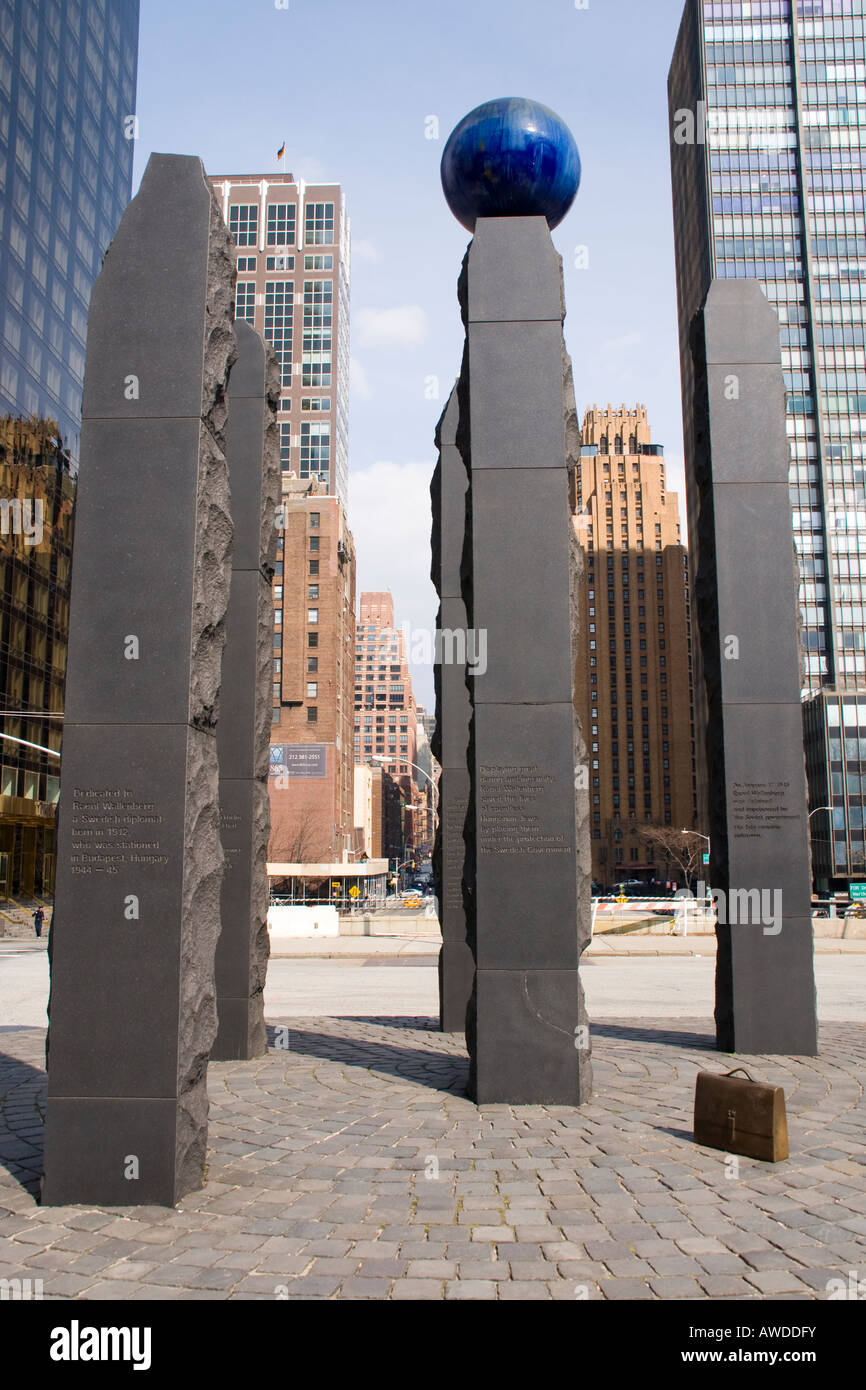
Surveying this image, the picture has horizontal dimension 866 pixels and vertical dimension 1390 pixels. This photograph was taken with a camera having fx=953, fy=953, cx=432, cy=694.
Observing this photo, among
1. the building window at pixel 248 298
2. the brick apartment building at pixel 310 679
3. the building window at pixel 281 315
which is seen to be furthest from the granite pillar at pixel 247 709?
the building window at pixel 248 298

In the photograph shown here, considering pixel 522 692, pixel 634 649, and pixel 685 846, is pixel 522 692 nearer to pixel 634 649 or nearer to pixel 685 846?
pixel 685 846

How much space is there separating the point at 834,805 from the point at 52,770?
6400 centimetres

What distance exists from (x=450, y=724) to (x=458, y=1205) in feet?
27.0

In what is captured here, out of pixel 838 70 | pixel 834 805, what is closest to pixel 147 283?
pixel 834 805

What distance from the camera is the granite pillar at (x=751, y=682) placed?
1053cm

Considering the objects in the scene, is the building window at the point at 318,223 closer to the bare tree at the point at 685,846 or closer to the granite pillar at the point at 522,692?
the bare tree at the point at 685,846

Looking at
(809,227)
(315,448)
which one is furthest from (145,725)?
(315,448)

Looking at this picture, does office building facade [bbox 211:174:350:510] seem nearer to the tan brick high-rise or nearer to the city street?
the tan brick high-rise

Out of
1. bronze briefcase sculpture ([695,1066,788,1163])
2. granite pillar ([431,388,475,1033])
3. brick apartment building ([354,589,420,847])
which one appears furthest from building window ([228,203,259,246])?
bronze briefcase sculpture ([695,1066,788,1163])

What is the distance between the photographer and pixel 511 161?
947cm

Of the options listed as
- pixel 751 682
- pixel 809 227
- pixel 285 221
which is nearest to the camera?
pixel 751 682

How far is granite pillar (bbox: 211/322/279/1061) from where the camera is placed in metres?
10.6

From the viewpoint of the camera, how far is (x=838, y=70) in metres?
101

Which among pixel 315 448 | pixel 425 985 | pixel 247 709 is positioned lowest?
pixel 425 985
